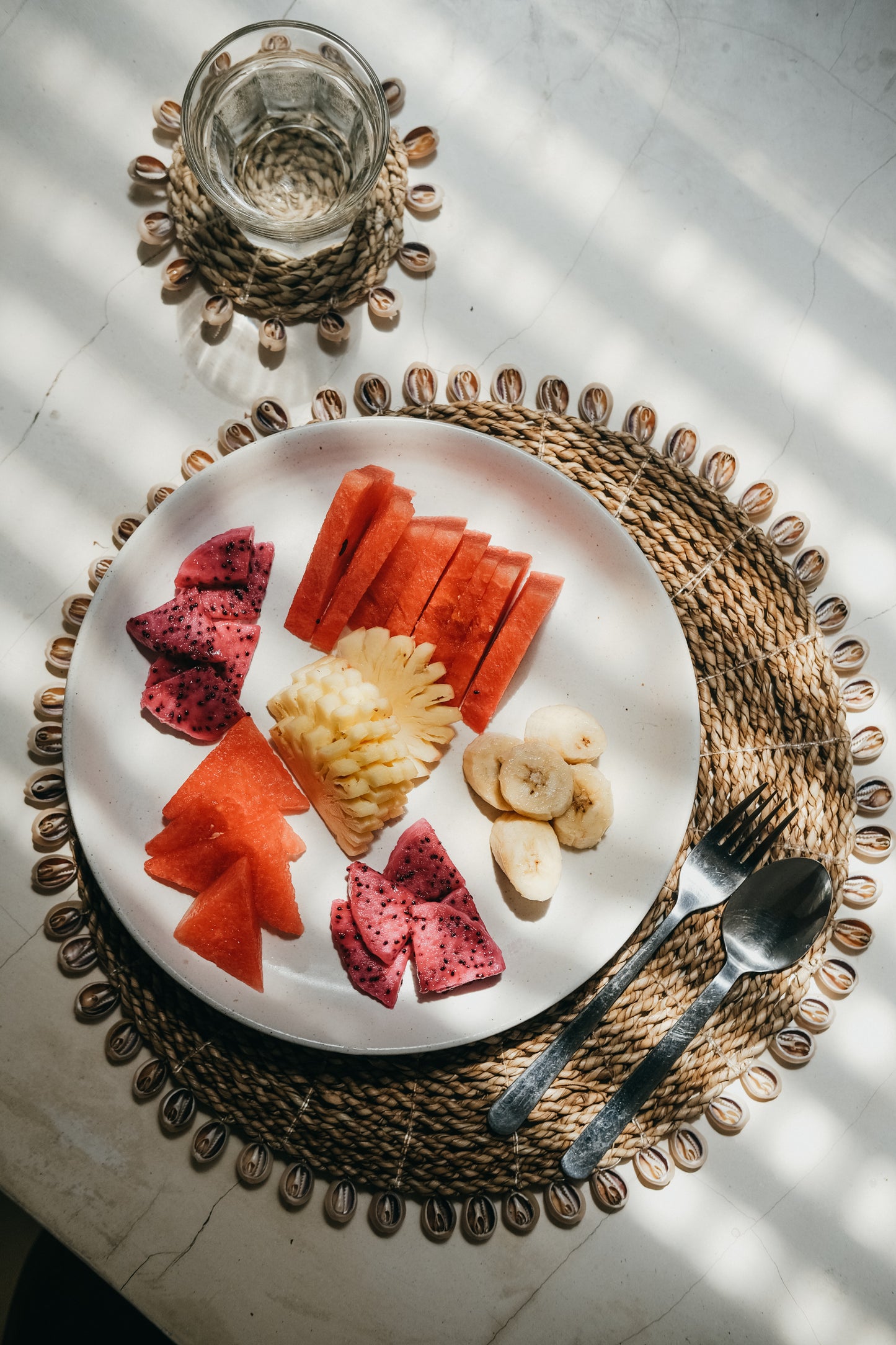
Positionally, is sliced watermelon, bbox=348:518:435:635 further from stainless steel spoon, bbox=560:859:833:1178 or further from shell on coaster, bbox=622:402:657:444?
stainless steel spoon, bbox=560:859:833:1178

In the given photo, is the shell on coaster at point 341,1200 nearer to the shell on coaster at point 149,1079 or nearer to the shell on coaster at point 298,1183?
the shell on coaster at point 298,1183

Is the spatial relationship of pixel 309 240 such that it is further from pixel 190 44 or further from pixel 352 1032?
pixel 352 1032

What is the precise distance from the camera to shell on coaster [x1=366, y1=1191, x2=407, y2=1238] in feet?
4.83

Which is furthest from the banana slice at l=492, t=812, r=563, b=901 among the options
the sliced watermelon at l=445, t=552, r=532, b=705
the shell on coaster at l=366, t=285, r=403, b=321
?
the shell on coaster at l=366, t=285, r=403, b=321

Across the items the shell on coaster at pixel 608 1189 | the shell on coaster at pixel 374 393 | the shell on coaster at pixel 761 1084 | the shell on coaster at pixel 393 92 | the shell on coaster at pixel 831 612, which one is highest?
the shell on coaster at pixel 393 92

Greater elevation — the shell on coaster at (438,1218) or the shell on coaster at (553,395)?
the shell on coaster at (553,395)

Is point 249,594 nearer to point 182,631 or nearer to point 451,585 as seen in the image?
point 182,631

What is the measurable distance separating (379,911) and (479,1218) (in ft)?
1.82

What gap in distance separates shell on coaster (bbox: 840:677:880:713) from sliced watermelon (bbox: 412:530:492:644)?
2.28 feet

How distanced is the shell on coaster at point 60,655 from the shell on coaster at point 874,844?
1.40 m

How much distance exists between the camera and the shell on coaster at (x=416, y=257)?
1581mm

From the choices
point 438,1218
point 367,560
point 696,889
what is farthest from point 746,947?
point 367,560

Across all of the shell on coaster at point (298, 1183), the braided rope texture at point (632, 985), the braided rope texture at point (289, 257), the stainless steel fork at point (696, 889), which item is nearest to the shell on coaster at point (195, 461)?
the braided rope texture at point (289, 257)

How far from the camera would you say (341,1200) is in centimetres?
148
